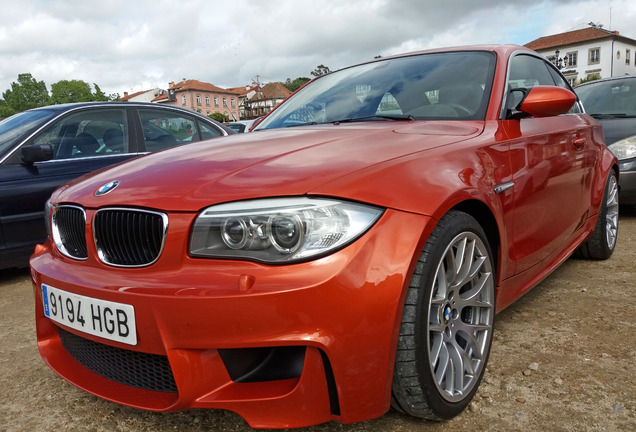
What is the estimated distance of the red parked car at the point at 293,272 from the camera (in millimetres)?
1407

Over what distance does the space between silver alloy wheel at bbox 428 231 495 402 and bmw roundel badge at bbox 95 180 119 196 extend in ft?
3.72

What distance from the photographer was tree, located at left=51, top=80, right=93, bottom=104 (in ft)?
300

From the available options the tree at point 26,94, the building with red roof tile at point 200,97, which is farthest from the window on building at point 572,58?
the tree at point 26,94

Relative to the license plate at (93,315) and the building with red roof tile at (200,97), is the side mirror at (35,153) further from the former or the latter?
the building with red roof tile at (200,97)

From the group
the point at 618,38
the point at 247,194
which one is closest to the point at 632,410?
the point at 247,194

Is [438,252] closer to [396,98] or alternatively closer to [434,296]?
[434,296]

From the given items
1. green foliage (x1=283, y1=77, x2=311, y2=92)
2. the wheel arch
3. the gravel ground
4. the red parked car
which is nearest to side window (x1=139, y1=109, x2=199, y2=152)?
the gravel ground

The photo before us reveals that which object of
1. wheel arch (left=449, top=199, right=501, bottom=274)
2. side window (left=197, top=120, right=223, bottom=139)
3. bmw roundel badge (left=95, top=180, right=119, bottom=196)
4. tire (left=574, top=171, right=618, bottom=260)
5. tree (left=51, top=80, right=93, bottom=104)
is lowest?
tire (left=574, top=171, right=618, bottom=260)

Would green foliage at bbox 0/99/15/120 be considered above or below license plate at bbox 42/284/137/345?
above

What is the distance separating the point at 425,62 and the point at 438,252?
4.85 ft

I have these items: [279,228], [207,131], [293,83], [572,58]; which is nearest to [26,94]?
[293,83]

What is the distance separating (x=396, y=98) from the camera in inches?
101

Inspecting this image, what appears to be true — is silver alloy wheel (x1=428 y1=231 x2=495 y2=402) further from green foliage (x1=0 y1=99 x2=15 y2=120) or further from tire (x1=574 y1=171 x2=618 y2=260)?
green foliage (x1=0 y1=99 x2=15 y2=120)

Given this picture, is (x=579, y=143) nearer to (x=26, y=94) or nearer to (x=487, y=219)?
(x=487, y=219)
